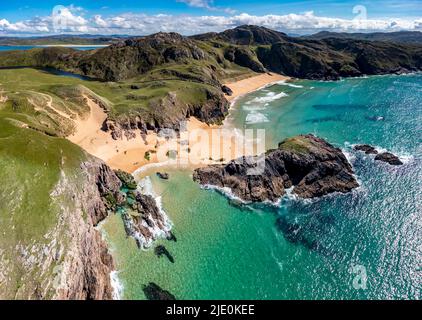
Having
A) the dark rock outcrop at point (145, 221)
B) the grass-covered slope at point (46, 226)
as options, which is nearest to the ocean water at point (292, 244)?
the dark rock outcrop at point (145, 221)

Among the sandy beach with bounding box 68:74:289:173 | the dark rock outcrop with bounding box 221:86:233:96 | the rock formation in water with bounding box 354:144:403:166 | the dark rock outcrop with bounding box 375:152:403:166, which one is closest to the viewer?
the sandy beach with bounding box 68:74:289:173

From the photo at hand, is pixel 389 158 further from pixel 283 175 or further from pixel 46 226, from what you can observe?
pixel 46 226

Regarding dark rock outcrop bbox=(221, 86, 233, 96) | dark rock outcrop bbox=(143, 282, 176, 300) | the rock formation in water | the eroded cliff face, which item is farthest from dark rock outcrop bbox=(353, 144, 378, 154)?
dark rock outcrop bbox=(221, 86, 233, 96)

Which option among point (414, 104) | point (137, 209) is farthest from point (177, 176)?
point (414, 104)

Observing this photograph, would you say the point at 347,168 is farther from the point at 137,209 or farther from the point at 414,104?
the point at 414,104

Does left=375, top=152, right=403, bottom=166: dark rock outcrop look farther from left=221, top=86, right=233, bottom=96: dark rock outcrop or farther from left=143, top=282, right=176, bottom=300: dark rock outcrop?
left=221, top=86, right=233, bottom=96: dark rock outcrop

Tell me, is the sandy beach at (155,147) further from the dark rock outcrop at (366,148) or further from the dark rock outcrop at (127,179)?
the dark rock outcrop at (366,148)

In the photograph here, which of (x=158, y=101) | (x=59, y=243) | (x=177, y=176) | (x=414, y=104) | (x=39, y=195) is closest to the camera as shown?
(x=59, y=243)
